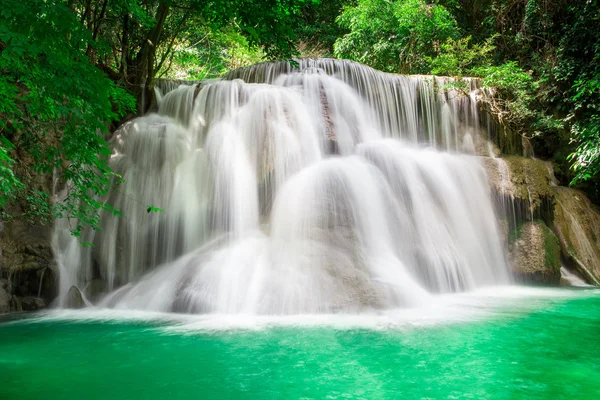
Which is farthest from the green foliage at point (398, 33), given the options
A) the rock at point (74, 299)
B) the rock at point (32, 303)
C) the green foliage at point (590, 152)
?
the rock at point (32, 303)

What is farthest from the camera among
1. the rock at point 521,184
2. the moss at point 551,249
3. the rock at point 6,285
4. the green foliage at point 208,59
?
the green foliage at point 208,59

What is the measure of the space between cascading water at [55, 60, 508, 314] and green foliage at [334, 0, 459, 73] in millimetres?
6757

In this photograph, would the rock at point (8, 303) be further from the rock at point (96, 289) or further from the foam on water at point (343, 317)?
the rock at point (96, 289)

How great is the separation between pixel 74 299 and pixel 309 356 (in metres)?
4.92

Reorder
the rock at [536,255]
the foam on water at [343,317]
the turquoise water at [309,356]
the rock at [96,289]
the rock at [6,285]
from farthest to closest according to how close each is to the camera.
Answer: the rock at [536,255], the rock at [96,289], the rock at [6,285], the foam on water at [343,317], the turquoise water at [309,356]

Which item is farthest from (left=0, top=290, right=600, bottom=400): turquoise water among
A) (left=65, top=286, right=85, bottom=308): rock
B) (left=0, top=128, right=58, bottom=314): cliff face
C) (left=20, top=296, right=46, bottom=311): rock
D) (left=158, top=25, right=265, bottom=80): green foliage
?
(left=158, top=25, right=265, bottom=80): green foliage

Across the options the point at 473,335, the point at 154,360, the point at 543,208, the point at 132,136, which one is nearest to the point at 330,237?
the point at 473,335

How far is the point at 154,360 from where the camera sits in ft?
13.9

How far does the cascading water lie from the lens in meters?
Answer: 6.61

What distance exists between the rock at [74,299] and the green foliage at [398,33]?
13.6 meters

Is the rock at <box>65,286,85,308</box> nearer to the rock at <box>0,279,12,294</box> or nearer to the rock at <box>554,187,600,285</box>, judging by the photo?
the rock at <box>0,279,12,294</box>

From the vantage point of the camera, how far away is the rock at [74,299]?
725 centimetres

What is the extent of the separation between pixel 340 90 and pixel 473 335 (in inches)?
324

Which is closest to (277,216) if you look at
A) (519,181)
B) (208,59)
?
(519,181)
